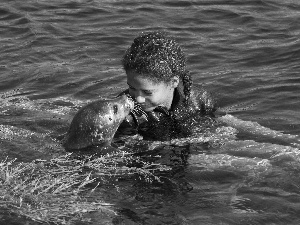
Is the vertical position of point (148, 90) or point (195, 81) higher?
point (148, 90)

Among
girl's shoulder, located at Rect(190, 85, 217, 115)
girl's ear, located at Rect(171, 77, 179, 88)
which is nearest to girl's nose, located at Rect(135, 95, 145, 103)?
girl's ear, located at Rect(171, 77, 179, 88)

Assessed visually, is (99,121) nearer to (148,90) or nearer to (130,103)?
(130,103)

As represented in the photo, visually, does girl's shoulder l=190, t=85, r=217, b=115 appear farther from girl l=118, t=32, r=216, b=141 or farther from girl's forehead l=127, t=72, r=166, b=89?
girl's forehead l=127, t=72, r=166, b=89

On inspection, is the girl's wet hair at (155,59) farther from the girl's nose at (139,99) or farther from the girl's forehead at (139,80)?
the girl's nose at (139,99)

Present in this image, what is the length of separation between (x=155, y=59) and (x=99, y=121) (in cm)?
93

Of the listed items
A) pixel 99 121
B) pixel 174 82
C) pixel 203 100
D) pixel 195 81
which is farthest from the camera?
pixel 195 81

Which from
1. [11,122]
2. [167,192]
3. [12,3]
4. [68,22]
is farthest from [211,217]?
[12,3]

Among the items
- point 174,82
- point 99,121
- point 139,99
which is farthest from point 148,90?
point 99,121

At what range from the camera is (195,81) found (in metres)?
10.4

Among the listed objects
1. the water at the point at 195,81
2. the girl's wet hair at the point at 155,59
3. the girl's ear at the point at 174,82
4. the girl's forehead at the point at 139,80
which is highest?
the girl's wet hair at the point at 155,59

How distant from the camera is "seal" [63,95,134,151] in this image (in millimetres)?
7445

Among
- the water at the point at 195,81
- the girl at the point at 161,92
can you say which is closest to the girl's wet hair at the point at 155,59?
the girl at the point at 161,92

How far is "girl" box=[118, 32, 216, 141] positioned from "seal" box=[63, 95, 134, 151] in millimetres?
317

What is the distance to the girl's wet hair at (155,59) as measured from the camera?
7.69 m
